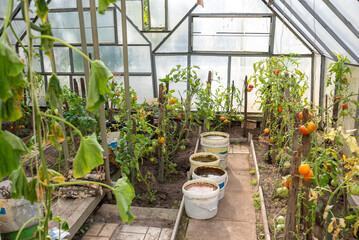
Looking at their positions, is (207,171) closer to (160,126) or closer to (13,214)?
(160,126)

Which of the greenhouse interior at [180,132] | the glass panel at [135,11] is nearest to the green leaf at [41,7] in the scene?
the greenhouse interior at [180,132]

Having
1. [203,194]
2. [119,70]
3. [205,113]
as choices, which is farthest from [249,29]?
[203,194]

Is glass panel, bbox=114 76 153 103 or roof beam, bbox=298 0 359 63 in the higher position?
roof beam, bbox=298 0 359 63

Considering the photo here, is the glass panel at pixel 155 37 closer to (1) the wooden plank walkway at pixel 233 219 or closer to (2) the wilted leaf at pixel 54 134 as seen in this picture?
(1) the wooden plank walkway at pixel 233 219

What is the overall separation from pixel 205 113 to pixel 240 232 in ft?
7.37

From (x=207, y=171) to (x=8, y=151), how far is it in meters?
3.08

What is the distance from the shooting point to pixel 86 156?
3.56ft

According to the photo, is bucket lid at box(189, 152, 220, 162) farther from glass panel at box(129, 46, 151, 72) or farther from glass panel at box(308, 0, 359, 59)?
glass panel at box(129, 46, 151, 72)

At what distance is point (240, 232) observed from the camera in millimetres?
3062

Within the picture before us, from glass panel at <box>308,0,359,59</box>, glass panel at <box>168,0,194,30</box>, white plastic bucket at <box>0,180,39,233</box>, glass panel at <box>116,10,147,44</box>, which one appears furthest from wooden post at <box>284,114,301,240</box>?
glass panel at <box>116,10,147,44</box>

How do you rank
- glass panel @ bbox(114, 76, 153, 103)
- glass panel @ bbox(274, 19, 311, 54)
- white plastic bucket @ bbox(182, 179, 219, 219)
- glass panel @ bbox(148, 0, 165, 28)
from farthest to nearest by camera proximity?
glass panel @ bbox(114, 76, 153, 103) → glass panel @ bbox(148, 0, 165, 28) → glass panel @ bbox(274, 19, 311, 54) → white plastic bucket @ bbox(182, 179, 219, 219)

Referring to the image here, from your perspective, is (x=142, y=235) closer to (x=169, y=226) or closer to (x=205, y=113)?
(x=169, y=226)

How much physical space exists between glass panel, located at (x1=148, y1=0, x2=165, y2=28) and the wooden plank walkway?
11.4 ft

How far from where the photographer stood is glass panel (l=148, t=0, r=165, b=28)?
20.6 feet
